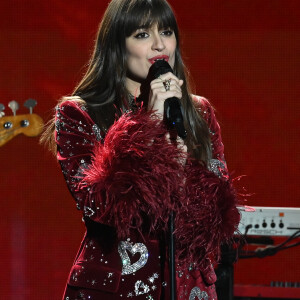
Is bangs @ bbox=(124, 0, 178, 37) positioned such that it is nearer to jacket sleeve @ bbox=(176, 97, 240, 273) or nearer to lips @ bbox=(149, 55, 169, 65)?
lips @ bbox=(149, 55, 169, 65)

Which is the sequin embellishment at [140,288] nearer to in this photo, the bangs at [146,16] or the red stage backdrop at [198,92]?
the bangs at [146,16]

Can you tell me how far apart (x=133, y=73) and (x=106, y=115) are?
142 millimetres

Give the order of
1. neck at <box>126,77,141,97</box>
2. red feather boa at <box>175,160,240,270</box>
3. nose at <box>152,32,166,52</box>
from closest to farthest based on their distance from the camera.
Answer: red feather boa at <box>175,160,240,270</box> → nose at <box>152,32,166,52</box> → neck at <box>126,77,141,97</box>

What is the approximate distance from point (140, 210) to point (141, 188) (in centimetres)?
7

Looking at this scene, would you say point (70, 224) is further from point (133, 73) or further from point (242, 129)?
point (133, 73)

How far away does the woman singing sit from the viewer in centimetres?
133

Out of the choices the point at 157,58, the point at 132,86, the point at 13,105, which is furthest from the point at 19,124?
the point at 157,58

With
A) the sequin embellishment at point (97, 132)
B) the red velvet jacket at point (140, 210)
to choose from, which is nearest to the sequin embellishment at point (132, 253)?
the red velvet jacket at point (140, 210)

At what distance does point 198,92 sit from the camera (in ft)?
12.7

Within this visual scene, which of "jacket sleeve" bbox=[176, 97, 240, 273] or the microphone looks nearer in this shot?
the microphone

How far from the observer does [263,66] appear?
12.7ft

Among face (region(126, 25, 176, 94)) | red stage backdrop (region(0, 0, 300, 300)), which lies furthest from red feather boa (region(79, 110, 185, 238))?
red stage backdrop (region(0, 0, 300, 300))

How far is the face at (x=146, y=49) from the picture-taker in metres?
1.54

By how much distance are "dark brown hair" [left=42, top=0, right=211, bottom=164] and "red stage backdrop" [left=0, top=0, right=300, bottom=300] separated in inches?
87.7
